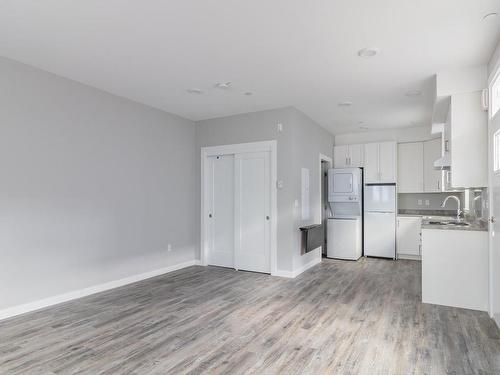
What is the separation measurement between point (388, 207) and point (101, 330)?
552 cm

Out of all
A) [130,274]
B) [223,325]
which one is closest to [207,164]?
[130,274]

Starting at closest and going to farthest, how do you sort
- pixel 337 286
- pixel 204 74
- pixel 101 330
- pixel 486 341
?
pixel 486 341, pixel 101 330, pixel 204 74, pixel 337 286

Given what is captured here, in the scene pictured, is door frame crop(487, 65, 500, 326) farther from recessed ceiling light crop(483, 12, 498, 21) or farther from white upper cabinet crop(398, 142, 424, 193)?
white upper cabinet crop(398, 142, 424, 193)

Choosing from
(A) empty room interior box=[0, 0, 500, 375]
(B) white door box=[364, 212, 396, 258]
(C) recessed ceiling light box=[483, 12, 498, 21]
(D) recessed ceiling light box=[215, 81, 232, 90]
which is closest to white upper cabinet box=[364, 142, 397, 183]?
(B) white door box=[364, 212, 396, 258]

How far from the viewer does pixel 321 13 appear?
2.57 m

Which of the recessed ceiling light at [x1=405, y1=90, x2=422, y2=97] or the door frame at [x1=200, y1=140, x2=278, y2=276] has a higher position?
the recessed ceiling light at [x1=405, y1=90, x2=422, y2=97]

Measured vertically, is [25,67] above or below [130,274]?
above

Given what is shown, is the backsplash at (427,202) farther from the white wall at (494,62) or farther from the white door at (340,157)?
the white wall at (494,62)

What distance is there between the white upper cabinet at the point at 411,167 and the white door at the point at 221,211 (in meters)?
3.55

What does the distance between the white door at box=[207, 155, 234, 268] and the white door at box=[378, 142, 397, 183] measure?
316cm

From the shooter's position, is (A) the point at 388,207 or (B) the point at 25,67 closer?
(B) the point at 25,67

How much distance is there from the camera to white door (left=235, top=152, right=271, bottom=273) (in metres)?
5.29

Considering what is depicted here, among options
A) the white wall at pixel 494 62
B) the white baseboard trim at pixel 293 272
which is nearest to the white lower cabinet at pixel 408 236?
the white baseboard trim at pixel 293 272

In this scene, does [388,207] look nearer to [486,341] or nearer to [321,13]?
[486,341]
